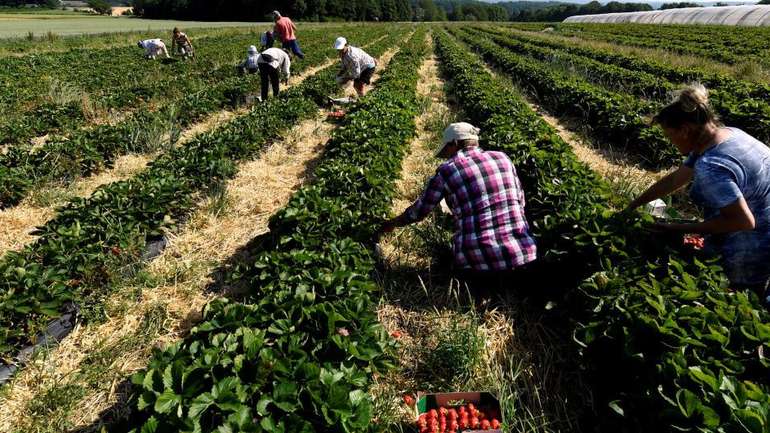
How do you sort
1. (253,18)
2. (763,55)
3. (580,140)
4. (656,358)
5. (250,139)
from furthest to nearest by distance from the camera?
1. (253,18)
2. (763,55)
3. (580,140)
4. (250,139)
5. (656,358)

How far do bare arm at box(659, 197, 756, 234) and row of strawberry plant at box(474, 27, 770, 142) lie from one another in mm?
6499

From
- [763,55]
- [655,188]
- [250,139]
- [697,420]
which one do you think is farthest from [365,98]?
[763,55]

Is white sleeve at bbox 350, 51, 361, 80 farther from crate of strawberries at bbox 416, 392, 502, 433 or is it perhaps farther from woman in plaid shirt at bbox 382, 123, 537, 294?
crate of strawberries at bbox 416, 392, 502, 433

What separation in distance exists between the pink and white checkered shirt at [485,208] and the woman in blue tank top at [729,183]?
3.96 feet

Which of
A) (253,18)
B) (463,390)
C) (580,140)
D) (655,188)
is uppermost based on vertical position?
(253,18)

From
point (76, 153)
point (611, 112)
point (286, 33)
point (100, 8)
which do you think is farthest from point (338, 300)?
point (100, 8)

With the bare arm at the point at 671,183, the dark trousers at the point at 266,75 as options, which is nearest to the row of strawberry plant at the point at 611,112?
the bare arm at the point at 671,183

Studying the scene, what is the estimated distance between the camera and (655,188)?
3752mm

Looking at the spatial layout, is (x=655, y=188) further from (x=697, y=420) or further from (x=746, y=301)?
(x=697, y=420)

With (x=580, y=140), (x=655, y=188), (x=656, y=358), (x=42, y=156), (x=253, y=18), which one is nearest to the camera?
(x=656, y=358)

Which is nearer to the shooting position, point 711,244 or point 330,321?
point 330,321

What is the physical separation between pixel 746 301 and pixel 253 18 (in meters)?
85.1

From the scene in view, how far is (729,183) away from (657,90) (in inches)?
444

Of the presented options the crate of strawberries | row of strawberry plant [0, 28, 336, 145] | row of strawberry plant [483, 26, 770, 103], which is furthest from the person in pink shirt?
the crate of strawberries
